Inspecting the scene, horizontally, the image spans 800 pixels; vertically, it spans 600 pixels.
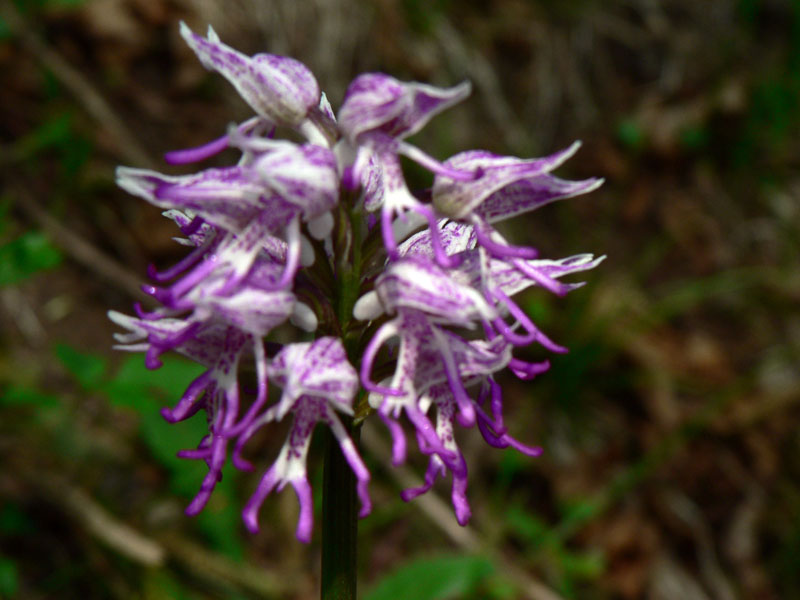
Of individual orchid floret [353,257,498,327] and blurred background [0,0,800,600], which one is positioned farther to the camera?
blurred background [0,0,800,600]

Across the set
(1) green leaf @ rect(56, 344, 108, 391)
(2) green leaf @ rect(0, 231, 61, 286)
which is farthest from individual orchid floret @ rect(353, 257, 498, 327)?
(1) green leaf @ rect(56, 344, 108, 391)

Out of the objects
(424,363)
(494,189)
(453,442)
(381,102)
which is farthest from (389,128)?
(453,442)

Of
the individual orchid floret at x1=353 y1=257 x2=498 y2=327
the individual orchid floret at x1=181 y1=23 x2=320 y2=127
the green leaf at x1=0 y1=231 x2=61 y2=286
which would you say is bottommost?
the individual orchid floret at x1=353 y1=257 x2=498 y2=327

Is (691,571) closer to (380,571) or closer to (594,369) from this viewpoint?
(594,369)

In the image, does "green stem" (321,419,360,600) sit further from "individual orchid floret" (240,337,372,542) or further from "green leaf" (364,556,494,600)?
"green leaf" (364,556,494,600)

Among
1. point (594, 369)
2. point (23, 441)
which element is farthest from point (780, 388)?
point (23, 441)
